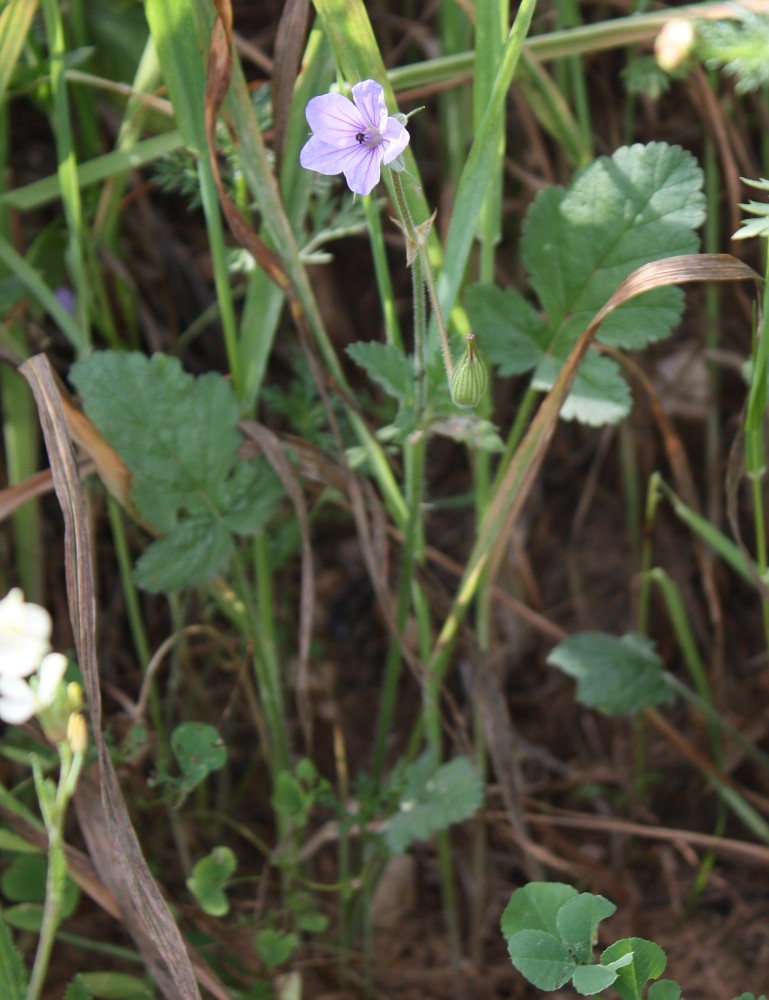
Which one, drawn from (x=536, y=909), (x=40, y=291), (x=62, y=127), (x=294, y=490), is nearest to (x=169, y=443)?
(x=294, y=490)

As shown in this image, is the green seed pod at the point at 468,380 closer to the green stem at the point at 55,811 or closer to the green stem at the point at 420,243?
the green stem at the point at 420,243

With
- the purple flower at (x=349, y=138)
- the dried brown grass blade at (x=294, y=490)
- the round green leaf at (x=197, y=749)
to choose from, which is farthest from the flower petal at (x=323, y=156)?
the round green leaf at (x=197, y=749)

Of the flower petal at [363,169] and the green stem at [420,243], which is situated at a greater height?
the flower petal at [363,169]

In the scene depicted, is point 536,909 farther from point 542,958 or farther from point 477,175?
point 477,175

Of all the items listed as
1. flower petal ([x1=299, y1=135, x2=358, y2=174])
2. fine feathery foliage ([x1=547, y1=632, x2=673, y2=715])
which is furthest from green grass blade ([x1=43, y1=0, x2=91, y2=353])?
fine feathery foliage ([x1=547, y1=632, x2=673, y2=715])

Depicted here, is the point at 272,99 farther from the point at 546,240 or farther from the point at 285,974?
the point at 285,974

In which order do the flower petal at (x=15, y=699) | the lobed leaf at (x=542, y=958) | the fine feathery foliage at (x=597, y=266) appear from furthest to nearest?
the fine feathery foliage at (x=597, y=266) < the lobed leaf at (x=542, y=958) < the flower petal at (x=15, y=699)

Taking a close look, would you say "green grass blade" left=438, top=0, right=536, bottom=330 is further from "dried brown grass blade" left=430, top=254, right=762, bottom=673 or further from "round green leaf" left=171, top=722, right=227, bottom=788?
"round green leaf" left=171, top=722, right=227, bottom=788
